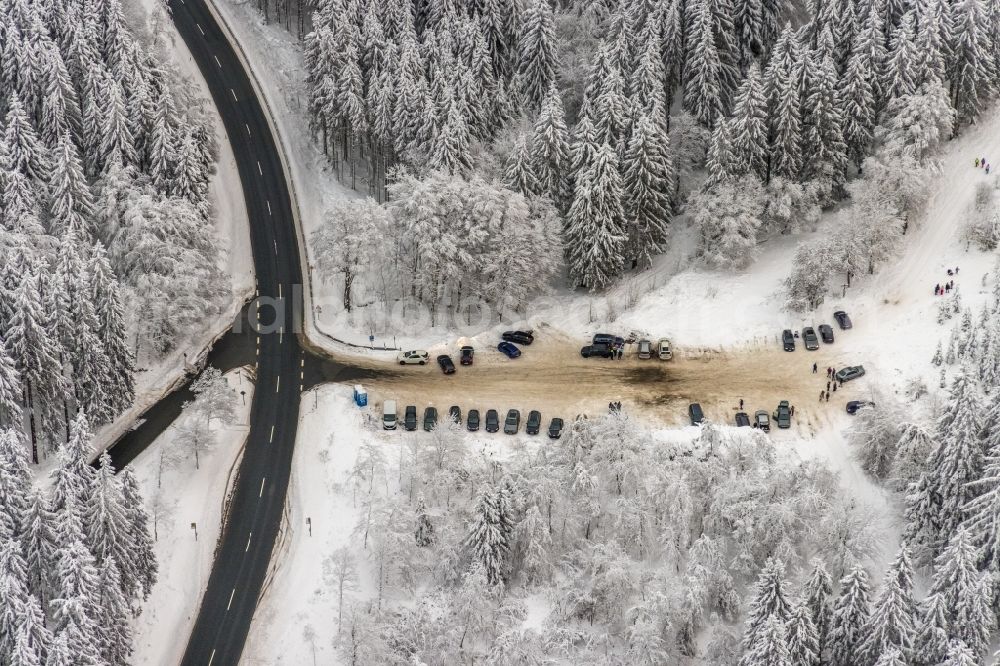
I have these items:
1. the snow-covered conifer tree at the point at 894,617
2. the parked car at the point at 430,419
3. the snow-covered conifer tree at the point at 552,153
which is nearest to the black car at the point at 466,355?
the parked car at the point at 430,419

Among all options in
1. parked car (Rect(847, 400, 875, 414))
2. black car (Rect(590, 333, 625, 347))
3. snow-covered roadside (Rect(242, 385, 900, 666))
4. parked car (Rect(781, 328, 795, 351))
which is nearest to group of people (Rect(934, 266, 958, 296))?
parked car (Rect(781, 328, 795, 351))

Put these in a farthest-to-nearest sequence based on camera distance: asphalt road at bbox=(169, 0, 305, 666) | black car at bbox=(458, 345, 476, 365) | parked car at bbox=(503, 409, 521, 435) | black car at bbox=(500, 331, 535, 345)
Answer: black car at bbox=(500, 331, 535, 345), black car at bbox=(458, 345, 476, 365), parked car at bbox=(503, 409, 521, 435), asphalt road at bbox=(169, 0, 305, 666)

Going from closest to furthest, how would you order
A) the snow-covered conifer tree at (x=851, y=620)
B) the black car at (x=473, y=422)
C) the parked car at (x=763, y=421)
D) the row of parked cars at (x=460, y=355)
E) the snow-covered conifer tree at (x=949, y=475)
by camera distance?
1. the snow-covered conifer tree at (x=851, y=620)
2. the snow-covered conifer tree at (x=949, y=475)
3. the parked car at (x=763, y=421)
4. the black car at (x=473, y=422)
5. the row of parked cars at (x=460, y=355)

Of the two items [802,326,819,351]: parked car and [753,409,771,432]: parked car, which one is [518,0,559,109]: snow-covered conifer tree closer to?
[802,326,819,351]: parked car

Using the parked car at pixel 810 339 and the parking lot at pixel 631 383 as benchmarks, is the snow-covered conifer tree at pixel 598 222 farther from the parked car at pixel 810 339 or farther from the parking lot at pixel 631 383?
the parked car at pixel 810 339

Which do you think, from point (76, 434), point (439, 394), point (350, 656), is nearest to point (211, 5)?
point (439, 394)

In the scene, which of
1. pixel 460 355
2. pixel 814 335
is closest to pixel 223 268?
pixel 460 355
